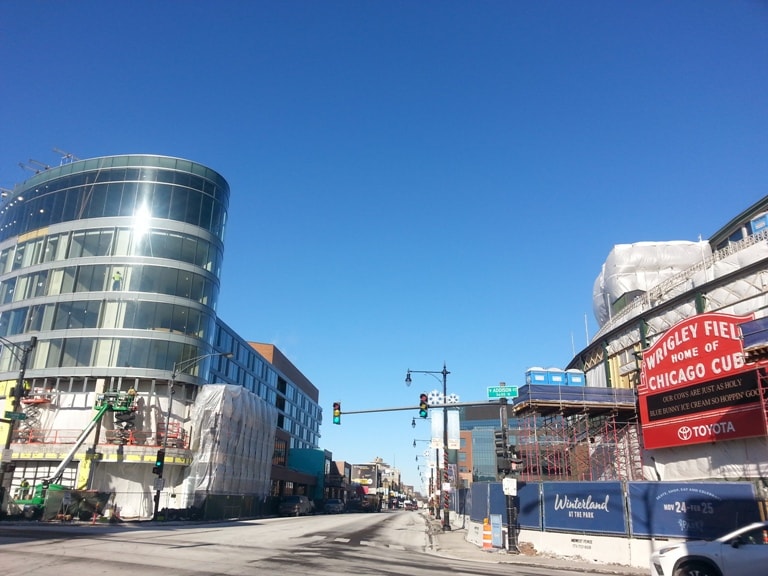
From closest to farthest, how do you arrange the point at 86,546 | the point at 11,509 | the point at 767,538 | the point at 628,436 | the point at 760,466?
the point at 767,538, the point at 86,546, the point at 760,466, the point at 11,509, the point at 628,436

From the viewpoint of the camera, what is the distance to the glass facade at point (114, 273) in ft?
149

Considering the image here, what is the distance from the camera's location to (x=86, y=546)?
1756 cm

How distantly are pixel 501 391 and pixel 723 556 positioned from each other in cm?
1228

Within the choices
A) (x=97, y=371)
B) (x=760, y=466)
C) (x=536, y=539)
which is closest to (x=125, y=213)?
(x=97, y=371)

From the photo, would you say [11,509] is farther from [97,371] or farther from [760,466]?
[760,466]

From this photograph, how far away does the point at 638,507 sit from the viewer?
1764 cm

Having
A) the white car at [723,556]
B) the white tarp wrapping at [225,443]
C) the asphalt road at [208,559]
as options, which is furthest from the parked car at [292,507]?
the white car at [723,556]

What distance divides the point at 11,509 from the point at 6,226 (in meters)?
32.8

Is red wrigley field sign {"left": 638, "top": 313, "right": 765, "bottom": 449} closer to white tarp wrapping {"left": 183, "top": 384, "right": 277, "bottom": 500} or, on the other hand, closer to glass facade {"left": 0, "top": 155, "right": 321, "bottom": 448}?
white tarp wrapping {"left": 183, "top": 384, "right": 277, "bottom": 500}

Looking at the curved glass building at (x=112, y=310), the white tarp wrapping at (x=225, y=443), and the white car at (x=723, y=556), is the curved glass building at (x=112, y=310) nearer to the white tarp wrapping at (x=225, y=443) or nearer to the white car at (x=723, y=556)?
the white tarp wrapping at (x=225, y=443)

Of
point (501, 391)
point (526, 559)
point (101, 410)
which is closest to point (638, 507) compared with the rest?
point (526, 559)

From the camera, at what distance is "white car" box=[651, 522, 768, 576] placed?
10.3m

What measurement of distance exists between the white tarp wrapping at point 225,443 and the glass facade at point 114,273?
2442mm

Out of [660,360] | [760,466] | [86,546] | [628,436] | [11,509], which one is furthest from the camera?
[628,436]
